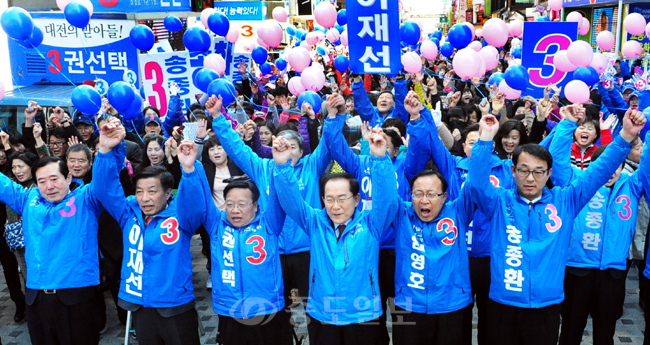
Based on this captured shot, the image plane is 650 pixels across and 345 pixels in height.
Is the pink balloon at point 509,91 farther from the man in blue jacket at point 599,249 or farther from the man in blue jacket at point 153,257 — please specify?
the man in blue jacket at point 153,257

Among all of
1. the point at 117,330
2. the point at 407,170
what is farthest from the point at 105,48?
the point at 407,170

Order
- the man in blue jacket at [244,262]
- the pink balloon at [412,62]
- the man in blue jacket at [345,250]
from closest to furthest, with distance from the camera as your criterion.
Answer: the man in blue jacket at [345,250] < the man in blue jacket at [244,262] < the pink balloon at [412,62]

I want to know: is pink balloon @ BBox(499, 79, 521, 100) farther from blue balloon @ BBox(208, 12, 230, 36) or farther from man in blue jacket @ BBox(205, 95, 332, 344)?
blue balloon @ BBox(208, 12, 230, 36)

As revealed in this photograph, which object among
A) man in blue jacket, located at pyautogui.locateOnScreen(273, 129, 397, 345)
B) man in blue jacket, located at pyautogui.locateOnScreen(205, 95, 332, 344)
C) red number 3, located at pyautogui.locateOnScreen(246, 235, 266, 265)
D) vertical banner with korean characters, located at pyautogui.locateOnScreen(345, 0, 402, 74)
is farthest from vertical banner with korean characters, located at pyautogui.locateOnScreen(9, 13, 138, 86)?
man in blue jacket, located at pyautogui.locateOnScreen(273, 129, 397, 345)

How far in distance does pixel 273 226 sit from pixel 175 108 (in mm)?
3341

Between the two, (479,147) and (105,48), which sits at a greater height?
(105,48)

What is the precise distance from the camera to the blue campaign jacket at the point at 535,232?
3328mm

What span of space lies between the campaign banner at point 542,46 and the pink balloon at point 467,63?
58 centimetres

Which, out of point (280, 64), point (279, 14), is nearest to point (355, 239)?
point (280, 64)

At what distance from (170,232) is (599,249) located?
292 centimetres

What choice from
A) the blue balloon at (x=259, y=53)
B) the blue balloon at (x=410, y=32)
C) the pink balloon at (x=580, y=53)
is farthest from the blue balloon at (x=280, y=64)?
the pink balloon at (x=580, y=53)

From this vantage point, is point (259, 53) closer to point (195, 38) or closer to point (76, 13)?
point (195, 38)

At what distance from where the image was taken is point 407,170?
4.25m

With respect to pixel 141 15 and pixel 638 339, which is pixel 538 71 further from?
pixel 141 15
